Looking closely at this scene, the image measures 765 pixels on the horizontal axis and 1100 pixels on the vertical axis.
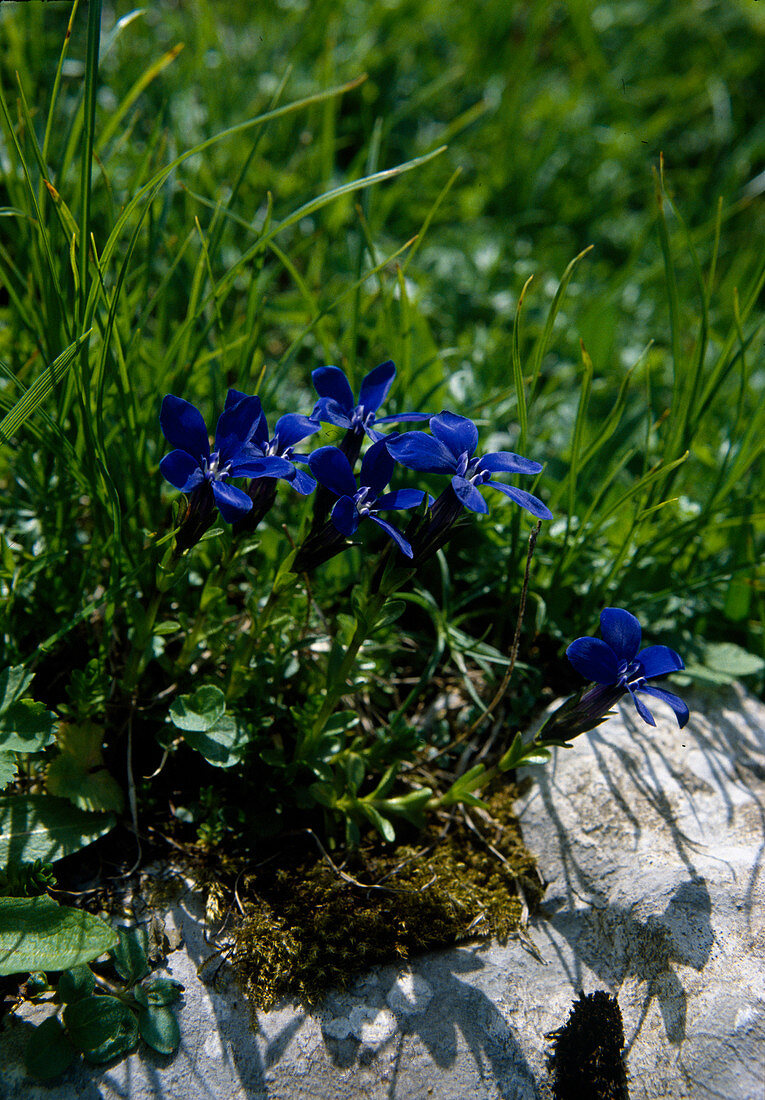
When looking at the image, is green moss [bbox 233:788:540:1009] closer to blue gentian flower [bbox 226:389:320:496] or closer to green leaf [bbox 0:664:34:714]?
green leaf [bbox 0:664:34:714]

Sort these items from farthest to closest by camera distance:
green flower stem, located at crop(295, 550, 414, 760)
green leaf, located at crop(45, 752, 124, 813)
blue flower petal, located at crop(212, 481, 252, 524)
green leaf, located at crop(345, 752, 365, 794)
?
1. green leaf, located at crop(345, 752, 365, 794)
2. green leaf, located at crop(45, 752, 124, 813)
3. green flower stem, located at crop(295, 550, 414, 760)
4. blue flower petal, located at crop(212, 481, 252, 524)

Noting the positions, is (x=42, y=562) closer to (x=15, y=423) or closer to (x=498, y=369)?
(x=15, y=423)

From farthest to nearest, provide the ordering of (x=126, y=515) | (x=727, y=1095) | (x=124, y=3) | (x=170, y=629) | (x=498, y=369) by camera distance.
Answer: (x=124, y=3) < (x=498, y=369) < (x=126, y=515) < (x=170, y=629) < (x=727, y=1095)

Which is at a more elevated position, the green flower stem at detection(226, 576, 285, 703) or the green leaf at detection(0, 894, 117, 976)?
the green flower stem at detection(226, 576, 285, 703)

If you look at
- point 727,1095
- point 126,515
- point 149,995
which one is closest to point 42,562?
point 126,515

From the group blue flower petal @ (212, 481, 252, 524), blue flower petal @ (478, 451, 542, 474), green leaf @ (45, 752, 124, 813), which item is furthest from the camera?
green leaf @ (45, 752, 124, 813)

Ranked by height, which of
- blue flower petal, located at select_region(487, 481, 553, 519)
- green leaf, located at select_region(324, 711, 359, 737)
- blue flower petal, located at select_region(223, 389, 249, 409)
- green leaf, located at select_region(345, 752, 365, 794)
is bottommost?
green leaf, located at select_region(345, 752, 365, 794)

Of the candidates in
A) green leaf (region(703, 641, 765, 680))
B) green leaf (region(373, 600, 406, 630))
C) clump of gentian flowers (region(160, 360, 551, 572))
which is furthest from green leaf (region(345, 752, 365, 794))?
green leaf (region(703, 641, 765, 680))
